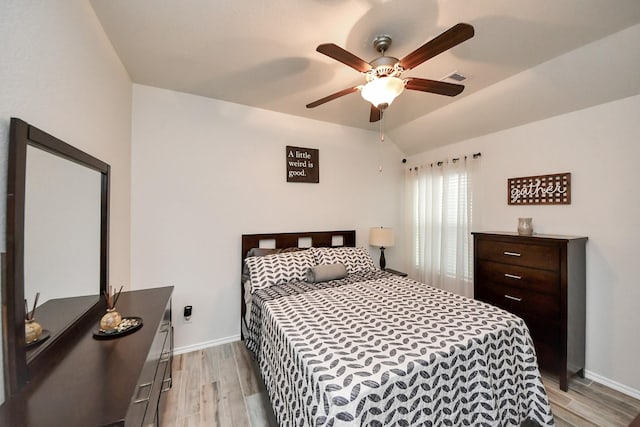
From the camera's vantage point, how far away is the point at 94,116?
5.01ft

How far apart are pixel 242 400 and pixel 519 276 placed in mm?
2580

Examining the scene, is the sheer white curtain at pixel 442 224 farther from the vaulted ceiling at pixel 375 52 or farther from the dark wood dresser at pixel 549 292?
the vaulted ceiling at pixel 375 52

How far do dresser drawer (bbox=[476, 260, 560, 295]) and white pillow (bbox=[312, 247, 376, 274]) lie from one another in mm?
1146

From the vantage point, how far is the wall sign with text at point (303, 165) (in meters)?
3.05

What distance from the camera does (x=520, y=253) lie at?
Result: 2.22m

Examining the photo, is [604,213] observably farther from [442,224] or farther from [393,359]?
[393,359]

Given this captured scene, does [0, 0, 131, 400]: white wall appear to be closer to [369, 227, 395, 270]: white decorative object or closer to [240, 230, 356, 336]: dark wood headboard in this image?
[240, 230, 356, 336]: dark wood headboard

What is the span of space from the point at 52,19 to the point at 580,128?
12.1 ft

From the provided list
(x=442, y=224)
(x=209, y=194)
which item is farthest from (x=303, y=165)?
(x=442, y=224)

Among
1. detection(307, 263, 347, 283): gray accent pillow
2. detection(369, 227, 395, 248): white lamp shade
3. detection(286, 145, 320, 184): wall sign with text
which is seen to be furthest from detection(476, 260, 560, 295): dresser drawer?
detection(286, 145, 320, 184): wall sign with text

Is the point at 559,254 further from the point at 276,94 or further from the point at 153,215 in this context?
the point at 153,215

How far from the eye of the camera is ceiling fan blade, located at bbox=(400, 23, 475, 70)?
116 cm

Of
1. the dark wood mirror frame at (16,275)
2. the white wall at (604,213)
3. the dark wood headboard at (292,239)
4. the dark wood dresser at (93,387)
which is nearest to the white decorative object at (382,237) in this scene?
the dark wood headboard at (292,239)

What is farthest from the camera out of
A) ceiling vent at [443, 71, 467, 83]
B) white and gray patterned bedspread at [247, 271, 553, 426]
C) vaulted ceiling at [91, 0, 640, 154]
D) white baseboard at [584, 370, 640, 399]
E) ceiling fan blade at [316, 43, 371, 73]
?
ceiling vent at [443, 71, 467, 83]
